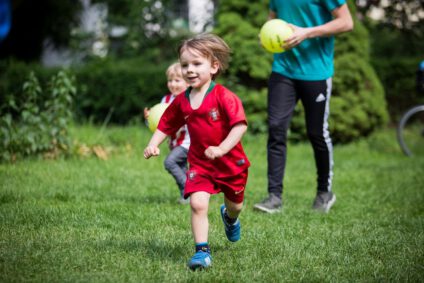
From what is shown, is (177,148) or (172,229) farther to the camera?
(177,148)

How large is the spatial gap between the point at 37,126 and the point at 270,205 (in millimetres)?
2924

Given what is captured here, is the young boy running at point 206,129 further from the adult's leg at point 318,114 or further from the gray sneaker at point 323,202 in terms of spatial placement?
the gray sneaker at point 323,202

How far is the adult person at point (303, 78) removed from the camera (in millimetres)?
5012

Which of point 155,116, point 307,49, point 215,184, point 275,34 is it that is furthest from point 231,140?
point 307,49

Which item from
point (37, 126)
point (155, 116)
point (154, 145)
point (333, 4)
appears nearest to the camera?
point (154, 145)

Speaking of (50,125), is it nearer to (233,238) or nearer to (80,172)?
(80,172)

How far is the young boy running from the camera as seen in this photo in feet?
11.2

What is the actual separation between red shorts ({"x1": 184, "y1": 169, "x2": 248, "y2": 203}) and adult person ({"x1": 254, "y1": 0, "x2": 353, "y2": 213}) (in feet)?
4.73

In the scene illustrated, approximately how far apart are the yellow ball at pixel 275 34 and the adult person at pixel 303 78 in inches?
8.0

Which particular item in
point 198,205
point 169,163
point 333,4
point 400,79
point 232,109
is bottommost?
point 400,79

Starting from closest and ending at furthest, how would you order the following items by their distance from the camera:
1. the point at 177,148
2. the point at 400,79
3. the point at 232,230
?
the point at 232,230 → the point at 177,148 → the point at 400,79

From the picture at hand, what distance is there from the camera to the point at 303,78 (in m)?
5.03

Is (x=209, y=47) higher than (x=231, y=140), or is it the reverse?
(x=209, y=47)

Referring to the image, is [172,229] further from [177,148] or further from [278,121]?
[278,121]
